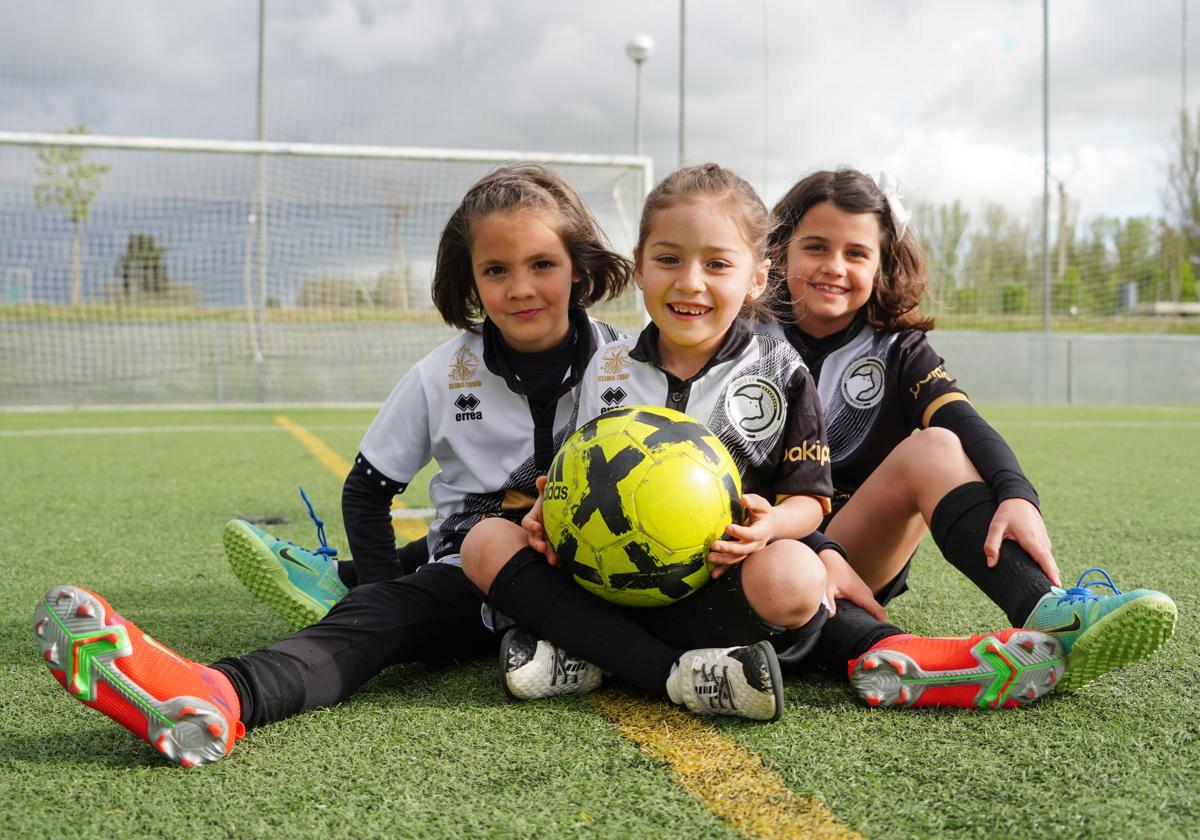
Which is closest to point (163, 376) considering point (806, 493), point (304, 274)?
point (304, 274)

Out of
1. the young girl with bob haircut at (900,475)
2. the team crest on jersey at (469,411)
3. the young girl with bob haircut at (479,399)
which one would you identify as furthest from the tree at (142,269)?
the young girl with bob haircut at (900,475)

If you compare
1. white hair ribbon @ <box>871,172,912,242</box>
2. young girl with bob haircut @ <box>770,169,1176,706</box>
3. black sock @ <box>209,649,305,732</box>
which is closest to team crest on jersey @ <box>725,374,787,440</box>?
young girl with bob haircut @ <box>770,169,1176,706</box>

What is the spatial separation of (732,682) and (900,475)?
30.3 inches

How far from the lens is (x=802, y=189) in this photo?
2.84 metres

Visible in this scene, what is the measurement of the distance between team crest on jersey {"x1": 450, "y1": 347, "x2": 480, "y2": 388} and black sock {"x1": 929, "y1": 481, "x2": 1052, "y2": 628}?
3.79 ft

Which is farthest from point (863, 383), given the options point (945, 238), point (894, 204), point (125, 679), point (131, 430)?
point (945, 238)

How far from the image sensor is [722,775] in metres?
1.67

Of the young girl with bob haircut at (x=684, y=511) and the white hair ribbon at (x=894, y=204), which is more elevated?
the white hair ribbon at (x=894, y=204)

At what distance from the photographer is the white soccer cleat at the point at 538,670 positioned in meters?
Result: 2.07

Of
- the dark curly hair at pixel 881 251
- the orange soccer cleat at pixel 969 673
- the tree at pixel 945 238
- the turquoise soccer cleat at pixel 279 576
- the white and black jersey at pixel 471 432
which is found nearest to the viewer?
the orange soccer cleat at pixel 969 673

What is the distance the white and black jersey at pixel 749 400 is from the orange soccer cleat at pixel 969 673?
0.41m

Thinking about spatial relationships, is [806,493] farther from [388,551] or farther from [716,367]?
[388,551]

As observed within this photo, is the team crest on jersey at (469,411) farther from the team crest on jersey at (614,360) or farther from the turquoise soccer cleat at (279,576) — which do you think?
the turquoise soccer cleat at (279,576)

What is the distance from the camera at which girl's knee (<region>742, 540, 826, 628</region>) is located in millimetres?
2010
